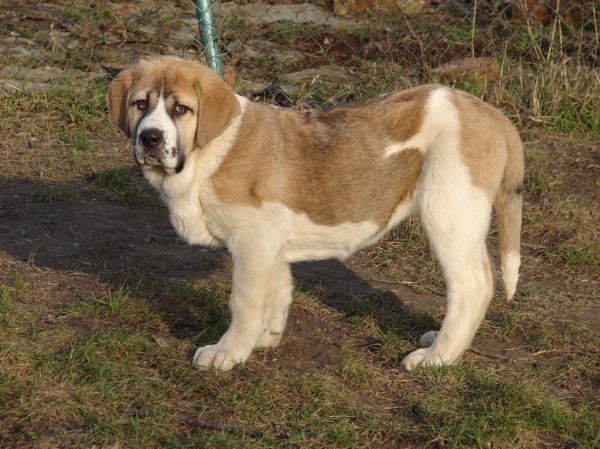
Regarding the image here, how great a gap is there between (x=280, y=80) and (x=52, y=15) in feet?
8.20

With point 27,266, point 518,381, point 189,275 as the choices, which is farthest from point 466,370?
point 27,266

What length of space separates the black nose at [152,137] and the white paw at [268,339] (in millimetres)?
1130

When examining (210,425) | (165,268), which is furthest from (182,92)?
(165,268)

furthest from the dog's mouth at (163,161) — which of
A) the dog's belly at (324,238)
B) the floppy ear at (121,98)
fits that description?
the dog's belly at (324,238)

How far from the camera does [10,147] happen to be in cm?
707

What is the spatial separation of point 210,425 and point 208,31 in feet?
13.9

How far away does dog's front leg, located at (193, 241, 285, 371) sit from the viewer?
4277mm

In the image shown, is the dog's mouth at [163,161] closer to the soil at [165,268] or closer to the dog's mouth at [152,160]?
the dog's mouth at [152,160]

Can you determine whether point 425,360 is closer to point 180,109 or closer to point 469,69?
point 180,109

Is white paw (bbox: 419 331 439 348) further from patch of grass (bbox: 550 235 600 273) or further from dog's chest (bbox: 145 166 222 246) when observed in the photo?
patch of grass (bbox: 550 235 600 273)

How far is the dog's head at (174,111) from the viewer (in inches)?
162

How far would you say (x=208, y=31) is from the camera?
24.0ft

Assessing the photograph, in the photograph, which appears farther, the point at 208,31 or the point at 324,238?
the point at 208,31

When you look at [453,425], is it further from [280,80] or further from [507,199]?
[280,80]
